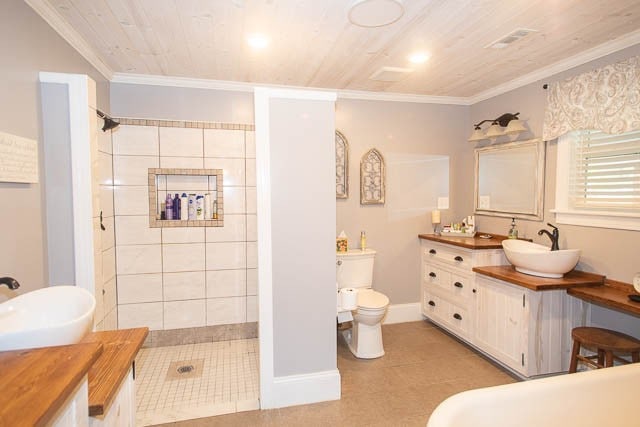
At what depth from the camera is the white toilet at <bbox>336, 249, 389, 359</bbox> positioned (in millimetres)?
2832

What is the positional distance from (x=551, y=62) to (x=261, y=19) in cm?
232

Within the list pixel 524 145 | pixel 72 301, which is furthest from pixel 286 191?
pixel 524 145

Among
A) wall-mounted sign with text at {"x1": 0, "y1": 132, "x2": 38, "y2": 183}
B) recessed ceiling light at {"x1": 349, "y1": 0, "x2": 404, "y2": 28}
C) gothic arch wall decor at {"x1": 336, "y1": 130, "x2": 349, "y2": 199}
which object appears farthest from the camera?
gothic arch wall decor at {"x1": 336, "y1": 130, "x2": 349, "y2": 199}

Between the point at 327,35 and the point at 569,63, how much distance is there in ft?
6.37

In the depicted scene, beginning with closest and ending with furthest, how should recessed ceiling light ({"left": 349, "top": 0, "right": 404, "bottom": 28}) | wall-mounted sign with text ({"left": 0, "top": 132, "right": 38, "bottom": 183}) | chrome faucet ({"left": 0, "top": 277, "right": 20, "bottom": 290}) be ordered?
chrome faucet ({"left": 0, "top": 277, "right": 20, "bottom": 290}), wall-mounted sign with text ({"left": 0, "top": 132, "right": 38, "bottom": 183}), recessed ceiling light ({"left": 349, "top": 0, "right": 404, "bottom": 28})

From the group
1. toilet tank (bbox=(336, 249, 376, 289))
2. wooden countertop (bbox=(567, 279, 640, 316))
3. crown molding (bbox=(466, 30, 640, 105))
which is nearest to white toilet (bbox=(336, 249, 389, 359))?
toilet tank (bbox=(336, 249, 376, 289))

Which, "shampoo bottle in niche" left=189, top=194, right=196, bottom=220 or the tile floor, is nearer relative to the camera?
the tile floor

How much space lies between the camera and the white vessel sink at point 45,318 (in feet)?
3.08

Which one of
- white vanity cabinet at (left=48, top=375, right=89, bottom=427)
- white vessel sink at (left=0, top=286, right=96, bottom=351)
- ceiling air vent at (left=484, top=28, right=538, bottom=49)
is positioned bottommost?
white vanity cabinet at (left=48, top=375, right=89, bottom=427)

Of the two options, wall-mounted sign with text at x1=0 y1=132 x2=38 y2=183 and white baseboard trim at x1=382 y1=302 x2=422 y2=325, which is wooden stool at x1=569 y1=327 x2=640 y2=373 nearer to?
white baseboard trim at x1=382 y1=302 x2=422 y2=325

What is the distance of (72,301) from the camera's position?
133cm

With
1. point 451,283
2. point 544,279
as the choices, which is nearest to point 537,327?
point 544,279

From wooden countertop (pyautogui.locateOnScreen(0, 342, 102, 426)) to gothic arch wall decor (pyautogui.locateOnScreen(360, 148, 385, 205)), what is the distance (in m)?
2.91

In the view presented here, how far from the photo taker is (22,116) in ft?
5.77
